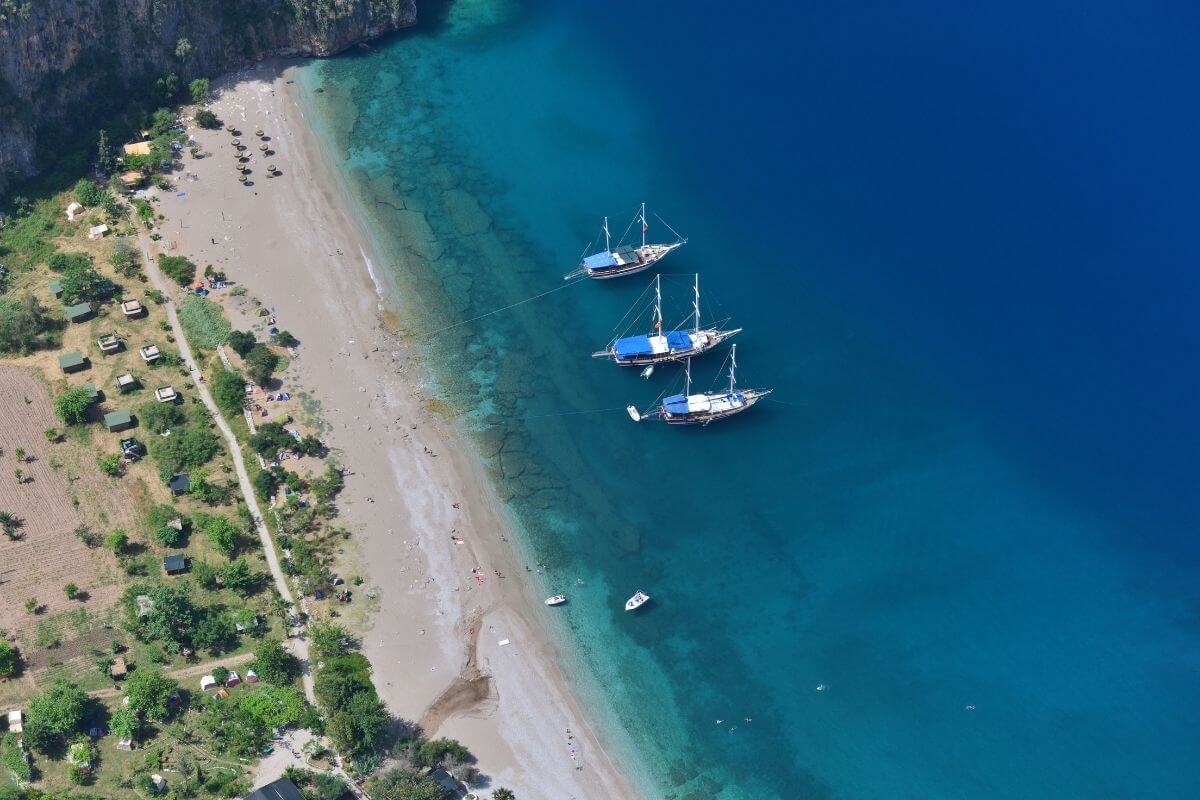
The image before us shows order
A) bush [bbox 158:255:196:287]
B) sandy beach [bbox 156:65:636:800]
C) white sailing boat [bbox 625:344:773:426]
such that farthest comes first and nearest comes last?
bush [bbox 158:255:196:287], white sailing boat [bbox 625:344:773:426], sandy beach [bbox 156:65:636:800]

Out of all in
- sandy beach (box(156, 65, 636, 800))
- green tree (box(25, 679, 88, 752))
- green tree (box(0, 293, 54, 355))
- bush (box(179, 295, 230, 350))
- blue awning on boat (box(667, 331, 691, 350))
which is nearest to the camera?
green tree (box(25, 679, 88, 752))

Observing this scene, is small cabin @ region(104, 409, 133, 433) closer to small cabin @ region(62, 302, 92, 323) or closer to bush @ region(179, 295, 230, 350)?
bush @ region(179, 295, 230, 350)

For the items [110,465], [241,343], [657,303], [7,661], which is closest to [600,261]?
[657,303]

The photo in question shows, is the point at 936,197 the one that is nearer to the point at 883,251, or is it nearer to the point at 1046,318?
the point at 883,251

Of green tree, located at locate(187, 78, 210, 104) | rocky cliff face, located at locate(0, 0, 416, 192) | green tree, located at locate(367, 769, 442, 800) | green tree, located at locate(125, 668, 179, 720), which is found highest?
rocky cliff face, located at locate(0, 0, 416, 192)

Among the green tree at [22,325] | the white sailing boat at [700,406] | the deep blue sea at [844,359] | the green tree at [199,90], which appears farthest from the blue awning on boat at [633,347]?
the green tree at [199,90]

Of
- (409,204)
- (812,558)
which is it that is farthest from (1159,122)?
(409,204)

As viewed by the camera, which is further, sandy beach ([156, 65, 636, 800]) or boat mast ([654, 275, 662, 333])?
boat mast ([654, 275, 662, 333])

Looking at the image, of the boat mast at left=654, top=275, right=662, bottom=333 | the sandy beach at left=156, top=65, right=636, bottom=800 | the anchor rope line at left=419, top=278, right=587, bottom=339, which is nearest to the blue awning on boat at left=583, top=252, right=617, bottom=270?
the anchor rope line at left=419, top=278, right=587, bottom=339
